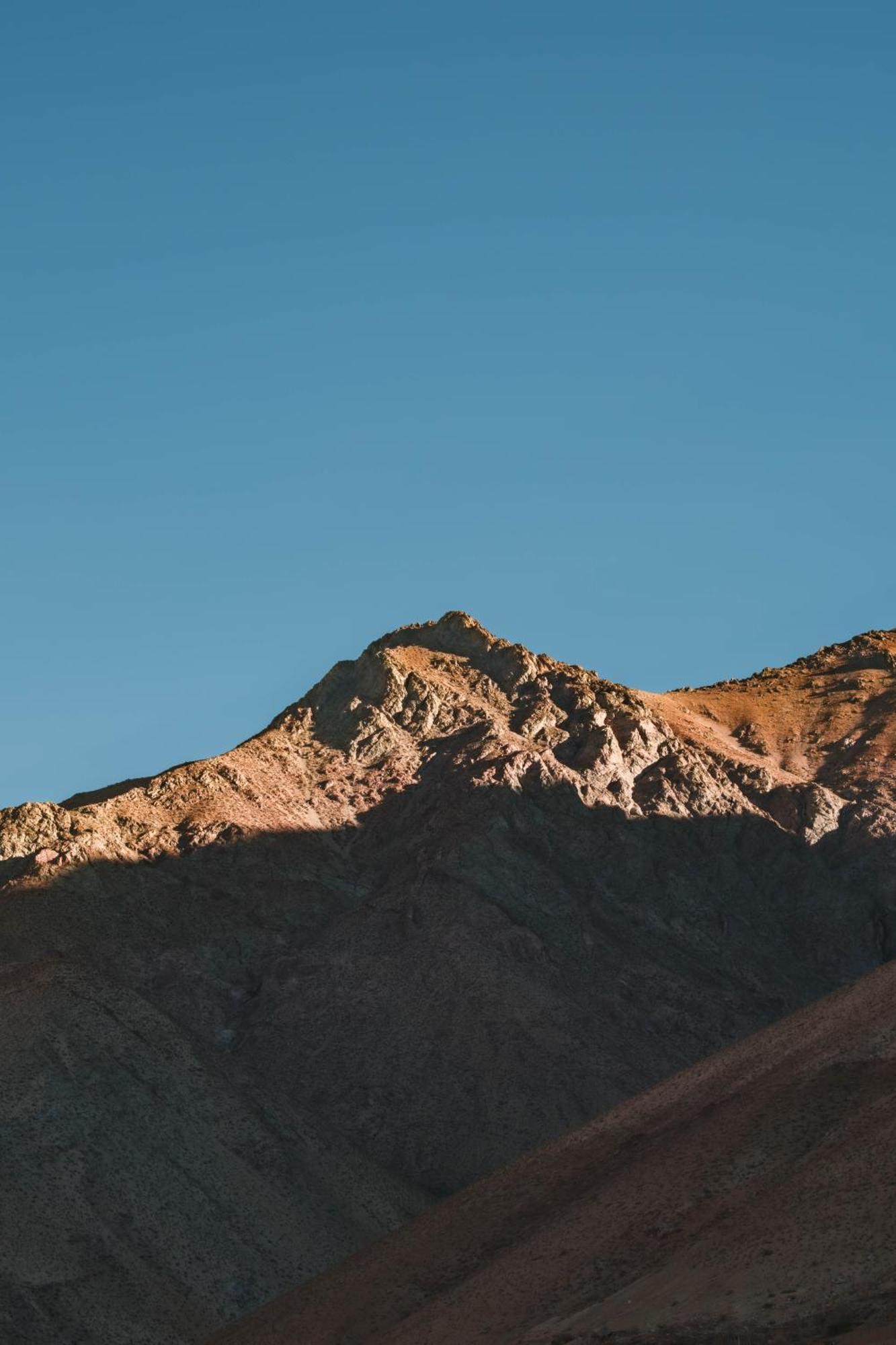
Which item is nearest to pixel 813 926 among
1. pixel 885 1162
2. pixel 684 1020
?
pixel 684 1020

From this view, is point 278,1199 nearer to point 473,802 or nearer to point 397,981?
point 397,981

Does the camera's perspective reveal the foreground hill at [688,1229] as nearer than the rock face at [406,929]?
Yes

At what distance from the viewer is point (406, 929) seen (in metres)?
94.4

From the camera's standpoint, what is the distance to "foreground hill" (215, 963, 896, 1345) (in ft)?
159

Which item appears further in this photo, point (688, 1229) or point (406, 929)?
point (406, 929)

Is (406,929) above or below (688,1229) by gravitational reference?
above

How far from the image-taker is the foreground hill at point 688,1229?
48406mm

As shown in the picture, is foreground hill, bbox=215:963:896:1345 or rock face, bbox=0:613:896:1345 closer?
foreground hill, bbox=215:963:896:1345

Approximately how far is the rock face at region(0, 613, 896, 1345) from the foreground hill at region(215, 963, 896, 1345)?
6.86m

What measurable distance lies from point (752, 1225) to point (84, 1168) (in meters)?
26.7

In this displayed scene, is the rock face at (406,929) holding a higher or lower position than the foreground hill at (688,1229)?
higher

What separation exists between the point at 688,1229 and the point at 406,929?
129 feet

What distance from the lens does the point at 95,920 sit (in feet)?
305

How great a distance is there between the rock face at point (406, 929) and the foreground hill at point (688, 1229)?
6.86 m
